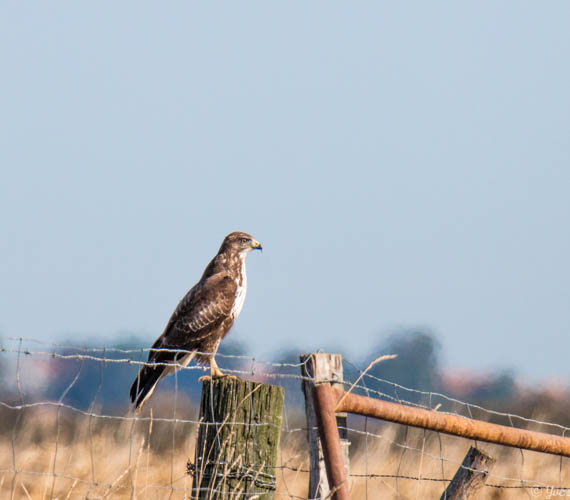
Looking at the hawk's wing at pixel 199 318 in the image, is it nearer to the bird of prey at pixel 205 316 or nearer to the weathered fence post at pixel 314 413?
the bird of prey at pixel 205 316

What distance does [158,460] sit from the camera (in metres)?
10.3

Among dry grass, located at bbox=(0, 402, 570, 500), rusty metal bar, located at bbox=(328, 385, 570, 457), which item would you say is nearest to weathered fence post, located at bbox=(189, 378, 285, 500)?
rusty metal bar, located at bbox=(328, 385, 570, 457)

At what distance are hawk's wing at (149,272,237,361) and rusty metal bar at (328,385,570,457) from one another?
3006 mm

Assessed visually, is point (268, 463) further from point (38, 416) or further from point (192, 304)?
point (38, 416)

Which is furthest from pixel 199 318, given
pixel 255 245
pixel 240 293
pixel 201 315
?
pixel 255 245

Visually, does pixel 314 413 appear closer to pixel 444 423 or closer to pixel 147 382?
pixel 444 423

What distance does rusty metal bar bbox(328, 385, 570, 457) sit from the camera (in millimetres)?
4723

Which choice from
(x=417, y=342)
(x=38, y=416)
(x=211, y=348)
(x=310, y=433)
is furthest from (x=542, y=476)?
(x=417, y=342)

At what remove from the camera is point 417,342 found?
64.2 ft

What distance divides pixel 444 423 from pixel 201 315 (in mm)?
3173

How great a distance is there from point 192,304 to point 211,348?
0.40 metres

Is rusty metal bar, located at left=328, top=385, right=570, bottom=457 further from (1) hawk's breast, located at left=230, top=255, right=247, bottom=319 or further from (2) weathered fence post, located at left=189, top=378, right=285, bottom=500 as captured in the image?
(1) hawk's breast, located at left=230, top=255, right=247, bottom=319

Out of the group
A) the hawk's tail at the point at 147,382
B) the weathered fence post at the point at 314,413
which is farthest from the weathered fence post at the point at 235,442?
the hawk's tail at the point at 147,382

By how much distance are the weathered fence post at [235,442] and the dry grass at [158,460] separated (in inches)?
140
